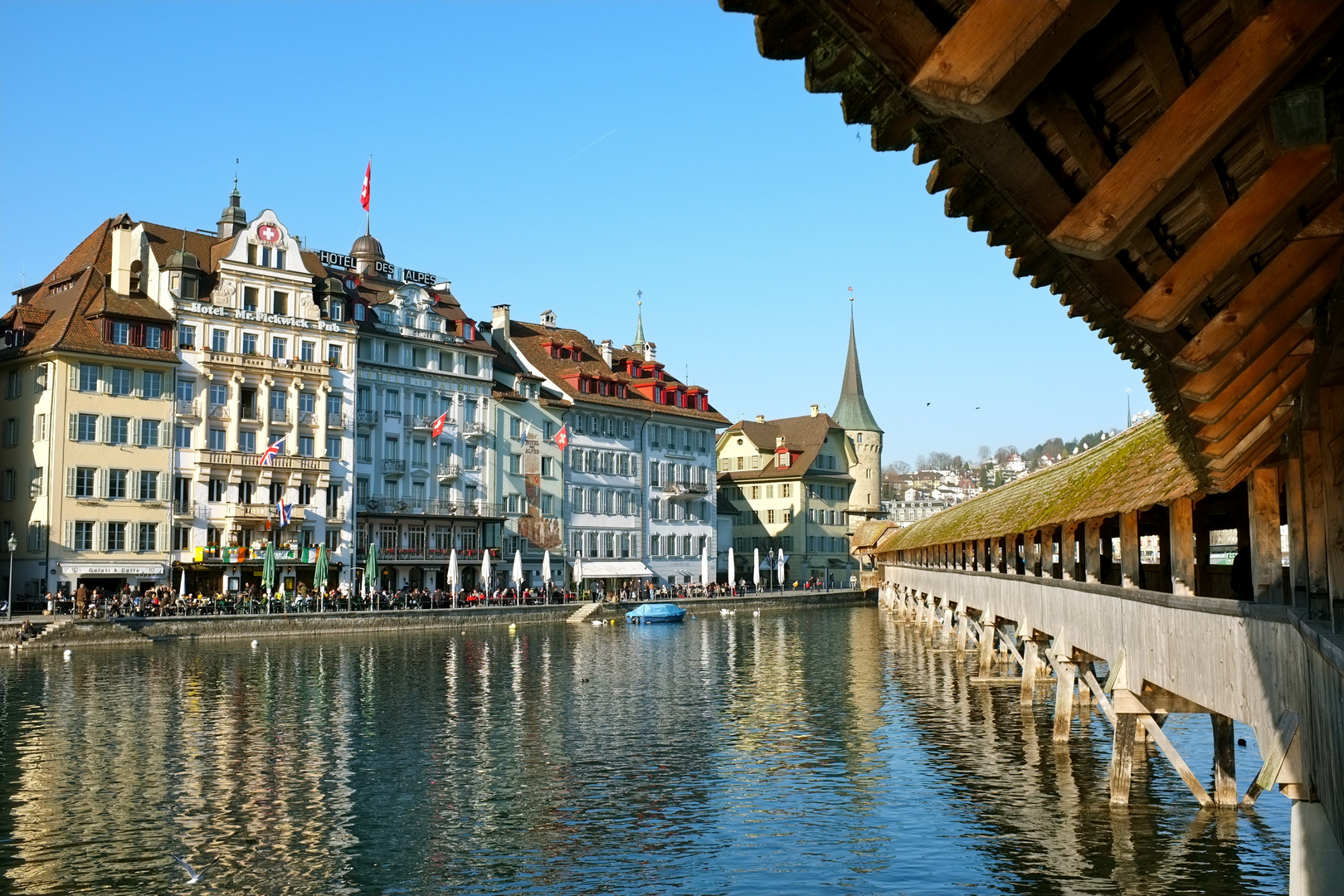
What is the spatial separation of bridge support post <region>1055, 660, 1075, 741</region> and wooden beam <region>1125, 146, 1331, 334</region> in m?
21.8

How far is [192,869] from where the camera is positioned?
1844 cm

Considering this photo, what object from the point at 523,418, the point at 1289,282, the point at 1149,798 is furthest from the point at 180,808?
the point at 523,418

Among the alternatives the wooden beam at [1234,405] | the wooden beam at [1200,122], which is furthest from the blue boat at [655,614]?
the wooden beam at [1200,122]

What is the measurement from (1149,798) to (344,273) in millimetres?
72271

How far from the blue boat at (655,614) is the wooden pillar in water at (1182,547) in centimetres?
6104

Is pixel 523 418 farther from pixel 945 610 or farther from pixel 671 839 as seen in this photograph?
pixel 671 839

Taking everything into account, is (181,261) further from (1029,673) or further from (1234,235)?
(1234,235)

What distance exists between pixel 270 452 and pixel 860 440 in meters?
80.6

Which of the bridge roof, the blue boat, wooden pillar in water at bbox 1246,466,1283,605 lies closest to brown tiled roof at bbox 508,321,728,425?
the blue boat

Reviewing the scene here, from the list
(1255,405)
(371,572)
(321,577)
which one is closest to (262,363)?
(371,572)

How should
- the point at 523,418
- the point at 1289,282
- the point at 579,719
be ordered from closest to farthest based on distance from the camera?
the point at 1289,282 < the point at 579,719 < the point at 523,418

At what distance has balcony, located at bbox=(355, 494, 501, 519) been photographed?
80.6 m

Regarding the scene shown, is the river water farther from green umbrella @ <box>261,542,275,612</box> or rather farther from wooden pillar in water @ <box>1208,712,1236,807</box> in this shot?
green umbrella @ <box>261,542,275,612</box>

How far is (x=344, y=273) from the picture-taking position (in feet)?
281
